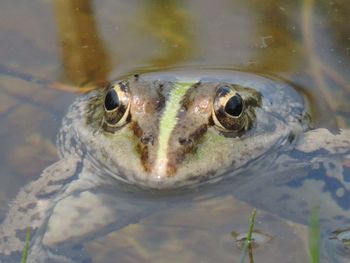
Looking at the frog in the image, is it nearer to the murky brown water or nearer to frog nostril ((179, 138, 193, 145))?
frog nostril ((179, 138, 193, 145))

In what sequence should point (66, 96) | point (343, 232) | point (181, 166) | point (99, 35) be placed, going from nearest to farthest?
1. point (181, 166)
2. point (343, 232)
3. point (66, 96)
4. point (99, 35)

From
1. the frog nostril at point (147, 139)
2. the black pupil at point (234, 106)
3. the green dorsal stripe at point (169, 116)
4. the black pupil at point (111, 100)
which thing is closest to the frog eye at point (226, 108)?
the black pupil at point (234, 106)

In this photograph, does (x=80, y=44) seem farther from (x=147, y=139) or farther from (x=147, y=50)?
(x=147, y=139)

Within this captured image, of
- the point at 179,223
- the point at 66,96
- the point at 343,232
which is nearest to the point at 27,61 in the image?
the point at 66,96

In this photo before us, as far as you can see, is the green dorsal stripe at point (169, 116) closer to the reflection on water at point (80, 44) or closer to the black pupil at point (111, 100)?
the black pupil at point (111, 100)

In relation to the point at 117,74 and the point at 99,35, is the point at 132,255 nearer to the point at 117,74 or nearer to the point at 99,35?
the point at 117,74
